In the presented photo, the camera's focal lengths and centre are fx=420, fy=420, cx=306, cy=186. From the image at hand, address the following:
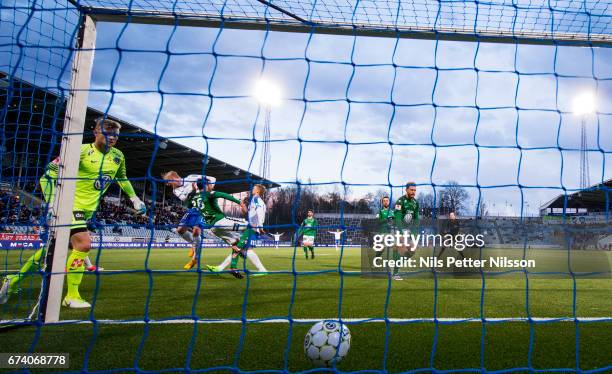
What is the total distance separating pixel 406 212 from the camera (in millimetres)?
8305

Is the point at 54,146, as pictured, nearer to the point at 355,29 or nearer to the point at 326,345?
the point at 355,29

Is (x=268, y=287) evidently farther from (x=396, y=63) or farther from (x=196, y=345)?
(x=396, y=63)

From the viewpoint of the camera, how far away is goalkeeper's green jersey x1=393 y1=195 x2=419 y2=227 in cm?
827

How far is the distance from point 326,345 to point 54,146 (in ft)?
10.9

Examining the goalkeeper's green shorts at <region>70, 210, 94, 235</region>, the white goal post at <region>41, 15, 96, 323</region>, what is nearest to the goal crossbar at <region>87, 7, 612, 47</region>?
the white goal post at <region>41, 15, 96, 323</region>

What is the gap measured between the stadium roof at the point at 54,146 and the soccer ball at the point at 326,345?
1109 millimetres

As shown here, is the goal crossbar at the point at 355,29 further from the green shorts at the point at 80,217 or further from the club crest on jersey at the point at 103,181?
the green shorts at the point at 80,217

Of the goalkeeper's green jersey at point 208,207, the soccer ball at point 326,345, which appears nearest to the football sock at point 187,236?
the goalkeeper's green jersey at point 208,207

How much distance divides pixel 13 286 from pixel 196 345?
2.52 meters

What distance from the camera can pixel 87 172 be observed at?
4.29 metres

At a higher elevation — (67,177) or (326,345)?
(67,177)

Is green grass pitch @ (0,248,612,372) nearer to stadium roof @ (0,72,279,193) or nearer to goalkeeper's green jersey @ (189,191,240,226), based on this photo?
stadium roof @ (0,72,279,193)

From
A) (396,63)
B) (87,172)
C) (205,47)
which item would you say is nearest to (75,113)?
(87,172)

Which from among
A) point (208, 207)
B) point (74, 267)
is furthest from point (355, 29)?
point (208, 207)
